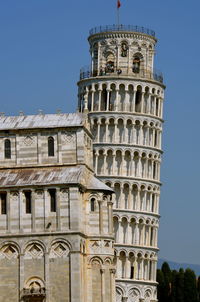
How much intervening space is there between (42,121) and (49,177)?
22.5ft

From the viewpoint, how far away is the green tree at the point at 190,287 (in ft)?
471

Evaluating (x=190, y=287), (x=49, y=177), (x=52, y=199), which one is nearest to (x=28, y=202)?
(x=52, y=199)

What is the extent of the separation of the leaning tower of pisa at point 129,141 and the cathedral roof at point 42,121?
34.2 meters

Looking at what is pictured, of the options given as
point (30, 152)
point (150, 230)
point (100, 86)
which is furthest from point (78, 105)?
point (30, 152)

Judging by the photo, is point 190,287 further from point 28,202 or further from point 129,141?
point 28,202

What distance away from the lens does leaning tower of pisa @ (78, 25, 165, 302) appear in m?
135

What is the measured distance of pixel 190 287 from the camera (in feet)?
472

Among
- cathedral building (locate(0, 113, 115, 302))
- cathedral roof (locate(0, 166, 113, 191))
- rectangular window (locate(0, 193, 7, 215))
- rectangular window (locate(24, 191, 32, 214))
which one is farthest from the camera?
rectangular window (locate(0, 193, 7, 215))

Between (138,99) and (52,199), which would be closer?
(52,199)

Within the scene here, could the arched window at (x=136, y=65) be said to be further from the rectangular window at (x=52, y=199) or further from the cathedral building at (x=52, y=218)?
the rectangular window at (x=52, y=199)

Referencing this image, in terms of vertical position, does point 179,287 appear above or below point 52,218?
below

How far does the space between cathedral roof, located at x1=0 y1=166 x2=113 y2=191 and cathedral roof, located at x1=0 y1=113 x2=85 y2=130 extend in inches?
163

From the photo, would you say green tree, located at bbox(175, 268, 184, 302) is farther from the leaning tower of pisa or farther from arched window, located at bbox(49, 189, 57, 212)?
arched window, located at bbox(49, 189, 57, 212)

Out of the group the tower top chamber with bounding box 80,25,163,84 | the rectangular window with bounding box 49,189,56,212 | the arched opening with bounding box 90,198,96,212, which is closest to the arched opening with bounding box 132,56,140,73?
the tower top chamber with bounding box 80,25,163,84
